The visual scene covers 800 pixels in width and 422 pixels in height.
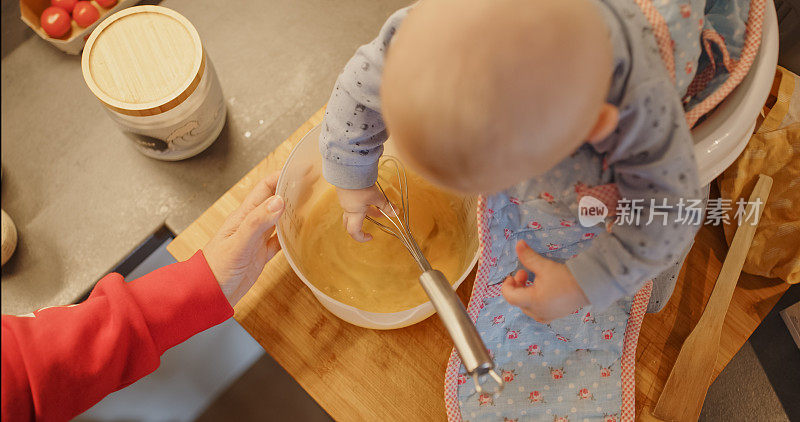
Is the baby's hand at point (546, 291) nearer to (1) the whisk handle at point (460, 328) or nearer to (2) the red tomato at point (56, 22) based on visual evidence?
(1) the whisk handle at point (460, 328)

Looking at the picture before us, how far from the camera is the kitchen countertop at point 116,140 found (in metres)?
0.66

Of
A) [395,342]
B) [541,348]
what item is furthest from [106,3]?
[541,348]

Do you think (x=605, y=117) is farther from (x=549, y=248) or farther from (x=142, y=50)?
(x=142, y=50)

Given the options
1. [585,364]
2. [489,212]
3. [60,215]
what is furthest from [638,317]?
[60,215]

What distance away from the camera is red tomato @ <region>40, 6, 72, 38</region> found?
0.67 m

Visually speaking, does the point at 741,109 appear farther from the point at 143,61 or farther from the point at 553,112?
the point at 143,61

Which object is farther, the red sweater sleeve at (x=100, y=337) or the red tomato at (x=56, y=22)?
the red tomato at (x=56, y=22)

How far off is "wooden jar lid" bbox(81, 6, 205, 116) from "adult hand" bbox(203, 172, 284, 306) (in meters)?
0.12

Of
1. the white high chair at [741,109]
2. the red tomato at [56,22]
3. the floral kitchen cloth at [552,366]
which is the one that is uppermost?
the white high chair at [741,109]

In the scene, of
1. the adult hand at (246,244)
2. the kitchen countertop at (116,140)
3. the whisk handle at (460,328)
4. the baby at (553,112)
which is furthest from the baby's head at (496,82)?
the kitchen countertop at (116,140)

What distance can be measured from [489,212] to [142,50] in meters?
0.36

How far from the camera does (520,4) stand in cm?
28

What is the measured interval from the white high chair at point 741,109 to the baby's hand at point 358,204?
0.84 feet

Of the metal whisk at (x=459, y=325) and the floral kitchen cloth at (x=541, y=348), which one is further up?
the metal whisk at (x=459, y=325)
